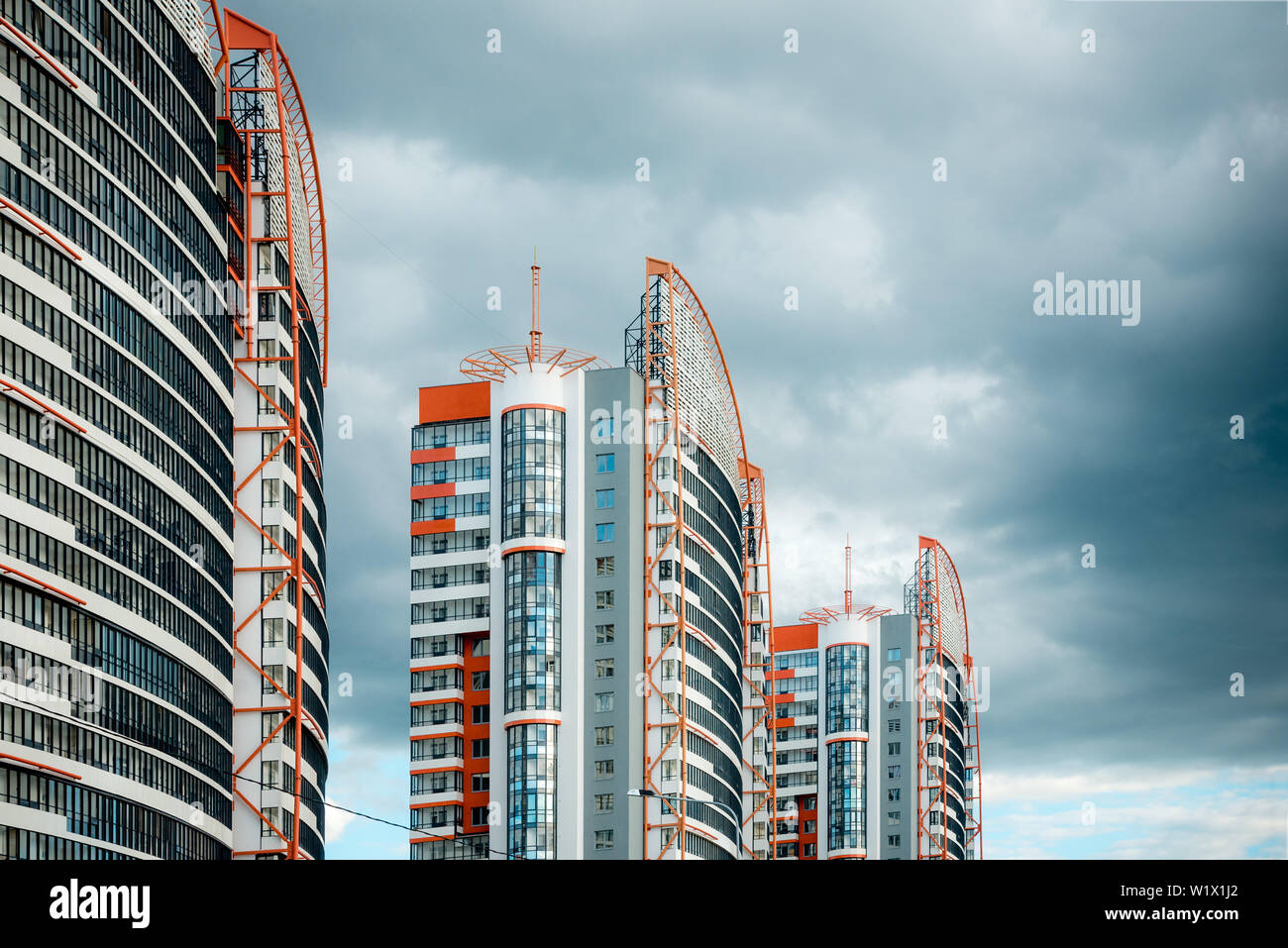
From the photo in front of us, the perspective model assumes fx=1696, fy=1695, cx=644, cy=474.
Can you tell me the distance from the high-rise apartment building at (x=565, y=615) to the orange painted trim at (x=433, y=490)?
0.26 meters

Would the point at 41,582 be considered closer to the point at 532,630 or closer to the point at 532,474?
the point at 532,630

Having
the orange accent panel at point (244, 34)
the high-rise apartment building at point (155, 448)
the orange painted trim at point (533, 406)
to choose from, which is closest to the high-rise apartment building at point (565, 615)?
the orange painted trim at point (533, 406)

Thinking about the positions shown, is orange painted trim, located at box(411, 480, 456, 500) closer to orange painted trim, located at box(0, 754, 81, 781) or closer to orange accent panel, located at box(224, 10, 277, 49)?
orange accent panel, located at box(224, 10, 277, 49)

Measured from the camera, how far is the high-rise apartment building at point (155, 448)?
317ft

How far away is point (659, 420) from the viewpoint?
557 feet

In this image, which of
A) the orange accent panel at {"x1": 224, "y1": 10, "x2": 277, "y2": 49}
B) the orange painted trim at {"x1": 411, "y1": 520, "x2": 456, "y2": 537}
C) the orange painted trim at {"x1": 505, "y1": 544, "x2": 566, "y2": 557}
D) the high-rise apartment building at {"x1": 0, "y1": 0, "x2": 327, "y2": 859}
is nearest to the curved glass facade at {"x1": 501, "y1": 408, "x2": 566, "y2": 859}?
the orange painted trim at {"x1": 505, "y1": 544, "x2": 566, "y2": 557}

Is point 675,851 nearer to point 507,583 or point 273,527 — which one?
point 507,583

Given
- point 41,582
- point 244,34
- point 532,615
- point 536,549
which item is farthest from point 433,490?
point 41,582

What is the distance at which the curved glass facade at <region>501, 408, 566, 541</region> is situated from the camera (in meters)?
161

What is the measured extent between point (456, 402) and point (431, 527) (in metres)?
14.0

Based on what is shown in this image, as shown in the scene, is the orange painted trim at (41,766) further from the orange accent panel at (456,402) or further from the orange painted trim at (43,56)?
the orange accent panel at (456,402)

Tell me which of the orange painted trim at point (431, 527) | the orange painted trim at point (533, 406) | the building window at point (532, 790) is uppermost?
the orange painted trim at point (533, 406)
